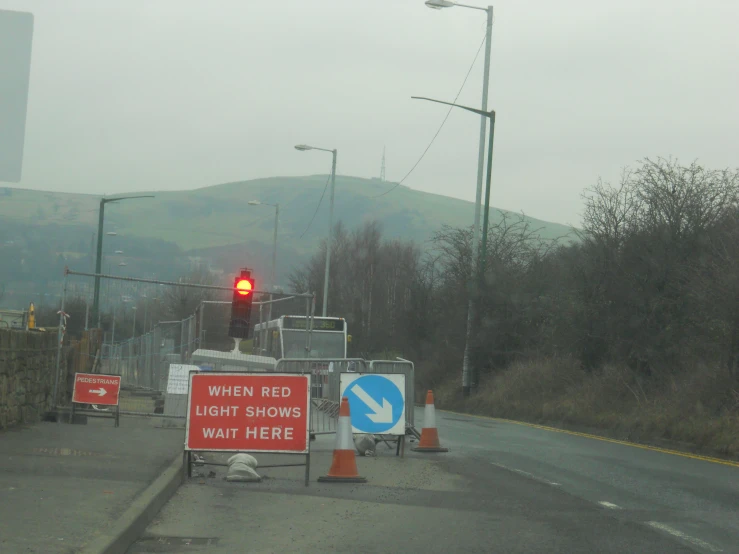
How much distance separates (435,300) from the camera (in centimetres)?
4497

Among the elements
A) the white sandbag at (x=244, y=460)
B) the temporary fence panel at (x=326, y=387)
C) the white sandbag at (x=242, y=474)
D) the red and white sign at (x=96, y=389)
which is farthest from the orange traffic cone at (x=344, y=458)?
the red and white sign at (x=96, y=389)

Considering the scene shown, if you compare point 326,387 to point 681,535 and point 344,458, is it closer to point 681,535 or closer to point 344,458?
point 344,458

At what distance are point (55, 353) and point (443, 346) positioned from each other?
83.6ft

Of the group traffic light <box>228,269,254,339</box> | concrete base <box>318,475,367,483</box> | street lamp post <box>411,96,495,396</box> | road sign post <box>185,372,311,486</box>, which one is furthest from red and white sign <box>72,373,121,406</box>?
street lamp post <box>411,96,495,396</box>

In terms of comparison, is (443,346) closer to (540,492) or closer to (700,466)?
(700,466)

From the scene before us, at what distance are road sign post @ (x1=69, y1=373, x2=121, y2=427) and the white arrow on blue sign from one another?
528cm

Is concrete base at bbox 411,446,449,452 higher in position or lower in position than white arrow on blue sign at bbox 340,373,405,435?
lower

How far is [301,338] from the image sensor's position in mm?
34094

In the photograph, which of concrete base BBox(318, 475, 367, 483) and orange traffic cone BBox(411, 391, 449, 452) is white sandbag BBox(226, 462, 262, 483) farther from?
orange traffic cone BBox(411, 391, 449, 452)

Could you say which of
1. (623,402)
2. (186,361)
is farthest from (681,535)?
(623,402)

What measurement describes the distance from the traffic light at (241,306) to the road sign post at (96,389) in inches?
103

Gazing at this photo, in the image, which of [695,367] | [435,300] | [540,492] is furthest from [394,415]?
[435,300]

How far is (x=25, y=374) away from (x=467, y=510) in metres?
7.76

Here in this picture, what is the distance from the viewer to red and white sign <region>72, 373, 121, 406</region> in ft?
57.0
